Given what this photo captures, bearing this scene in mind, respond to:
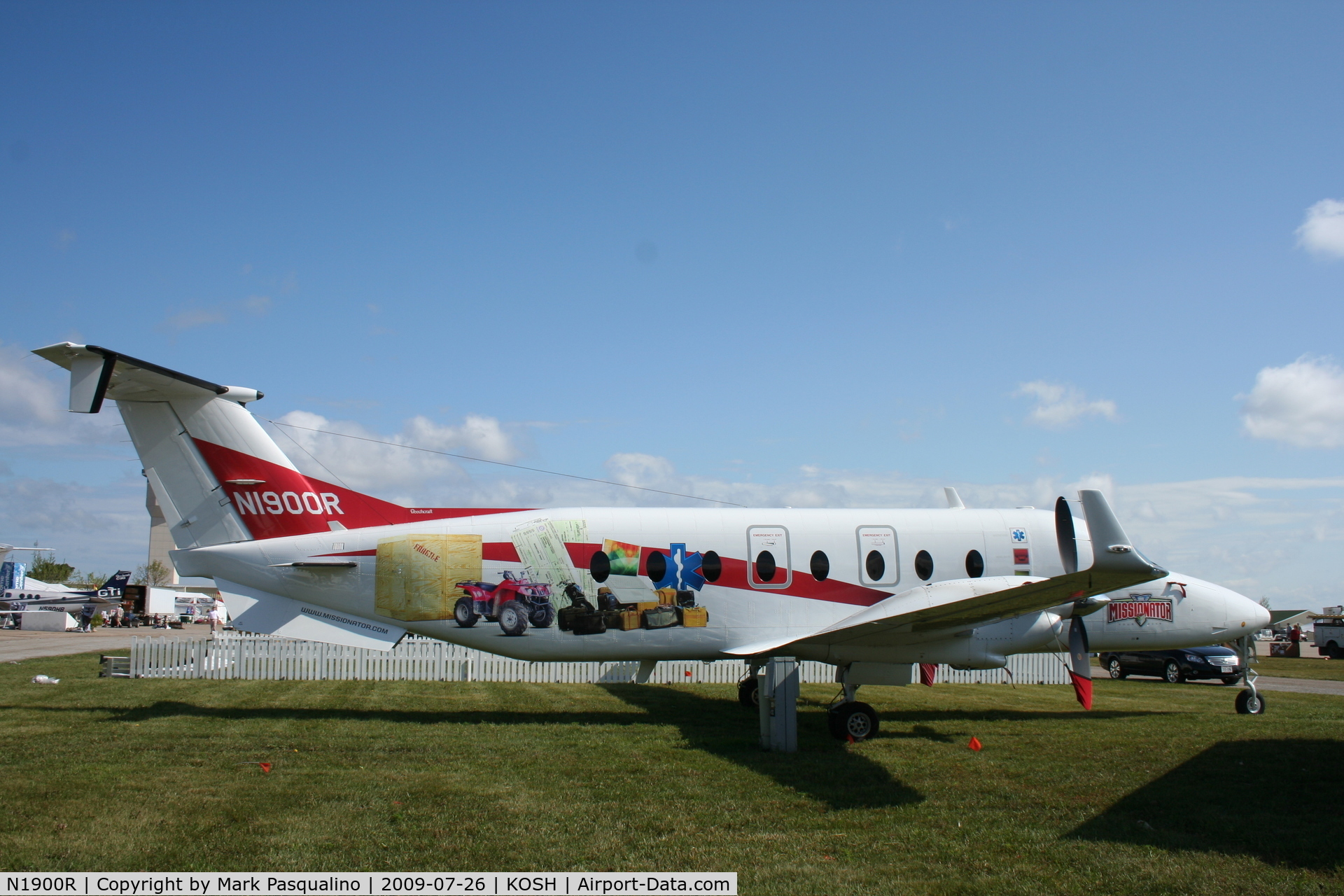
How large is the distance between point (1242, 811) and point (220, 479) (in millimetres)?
14648

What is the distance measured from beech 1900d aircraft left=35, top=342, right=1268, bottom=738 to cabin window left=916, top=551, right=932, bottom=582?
1.0 inches

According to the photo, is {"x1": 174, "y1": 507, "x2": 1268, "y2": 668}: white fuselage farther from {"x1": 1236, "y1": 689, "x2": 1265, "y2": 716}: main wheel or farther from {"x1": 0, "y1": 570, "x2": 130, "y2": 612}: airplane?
{"x1": 0, "y1": 570, "x2": 130, "y2": 612}: airplane

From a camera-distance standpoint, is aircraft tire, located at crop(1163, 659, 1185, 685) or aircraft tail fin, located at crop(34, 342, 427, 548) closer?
aircraft tail fin, located at crop(34, 342, 427, 548)

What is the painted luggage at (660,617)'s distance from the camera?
1366 cm

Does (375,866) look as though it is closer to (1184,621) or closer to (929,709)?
(929,709)

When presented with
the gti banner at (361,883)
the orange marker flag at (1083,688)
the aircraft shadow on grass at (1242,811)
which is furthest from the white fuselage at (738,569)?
the gti banner at (361,883)

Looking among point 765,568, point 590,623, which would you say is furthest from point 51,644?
point 765,568

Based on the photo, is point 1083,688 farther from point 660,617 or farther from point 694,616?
point 660,617

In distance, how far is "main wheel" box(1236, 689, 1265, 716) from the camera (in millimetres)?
15438

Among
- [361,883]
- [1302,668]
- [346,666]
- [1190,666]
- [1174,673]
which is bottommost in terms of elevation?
[1302,668]

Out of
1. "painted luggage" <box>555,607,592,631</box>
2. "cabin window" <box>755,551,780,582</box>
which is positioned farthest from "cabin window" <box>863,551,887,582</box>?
"painted luggage" <box>555,607,592,631</box>

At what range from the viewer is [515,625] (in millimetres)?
13453

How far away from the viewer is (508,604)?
13.5 m

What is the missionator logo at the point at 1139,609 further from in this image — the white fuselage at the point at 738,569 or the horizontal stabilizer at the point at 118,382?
the horizontal stabilizer at the point at 118,382
